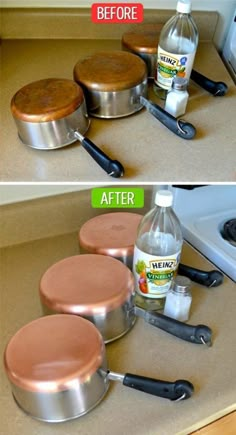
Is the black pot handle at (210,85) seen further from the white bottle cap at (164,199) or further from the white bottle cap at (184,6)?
the white bottle cap at (164,199)

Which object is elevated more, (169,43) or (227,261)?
(169,43)

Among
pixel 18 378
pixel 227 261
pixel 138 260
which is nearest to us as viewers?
pixel 18 378

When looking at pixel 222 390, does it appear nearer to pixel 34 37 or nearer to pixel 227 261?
pixel 227 261

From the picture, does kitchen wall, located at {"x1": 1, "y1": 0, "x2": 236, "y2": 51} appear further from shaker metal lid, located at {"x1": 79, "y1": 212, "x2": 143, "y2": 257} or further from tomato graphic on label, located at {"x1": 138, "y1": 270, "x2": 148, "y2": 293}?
tomato graphic on label, located at {"x1": 138, "y1": 270, "x2": 148, "y2": 293}

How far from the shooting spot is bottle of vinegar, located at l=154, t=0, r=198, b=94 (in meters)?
0.72

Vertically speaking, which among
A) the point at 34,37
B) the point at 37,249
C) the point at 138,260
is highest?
the point at 34,37

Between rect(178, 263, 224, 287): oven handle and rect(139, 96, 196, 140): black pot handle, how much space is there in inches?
10.6

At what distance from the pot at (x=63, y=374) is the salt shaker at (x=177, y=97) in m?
0.37

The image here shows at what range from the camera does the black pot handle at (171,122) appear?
69cm

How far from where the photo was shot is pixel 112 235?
2.82 feet

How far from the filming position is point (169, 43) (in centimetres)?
77

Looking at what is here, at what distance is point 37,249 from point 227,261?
39 centimetres

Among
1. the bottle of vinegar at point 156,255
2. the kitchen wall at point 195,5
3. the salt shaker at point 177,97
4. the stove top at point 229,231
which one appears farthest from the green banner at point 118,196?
the kitchen wall at point 195,5

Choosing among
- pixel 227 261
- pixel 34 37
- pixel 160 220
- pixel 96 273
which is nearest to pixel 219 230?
pixel 227 261
